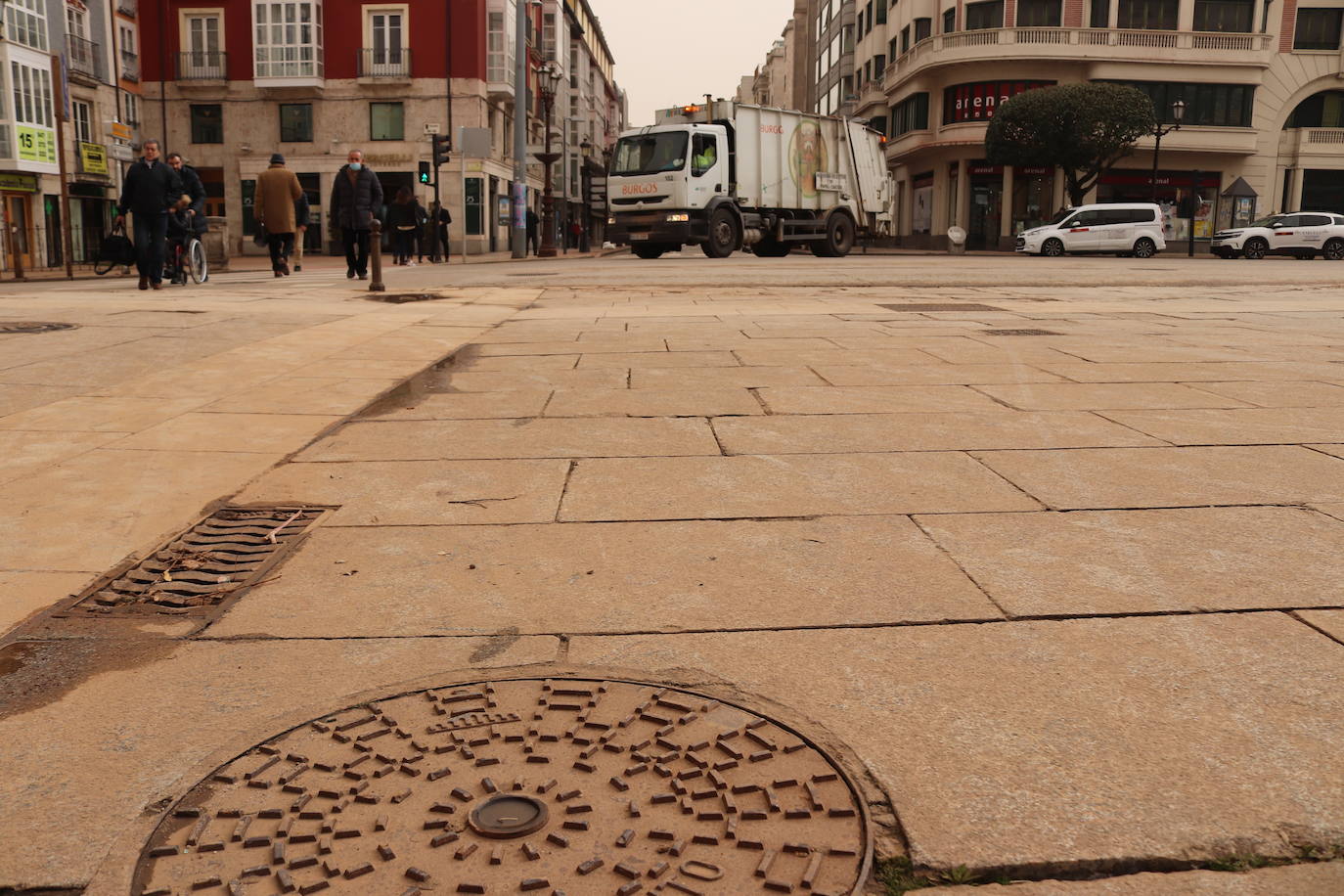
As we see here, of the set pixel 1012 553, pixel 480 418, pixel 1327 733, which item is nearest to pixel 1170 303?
pixel 480 418

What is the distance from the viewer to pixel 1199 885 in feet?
4.97

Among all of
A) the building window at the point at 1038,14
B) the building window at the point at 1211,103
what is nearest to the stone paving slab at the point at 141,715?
the building window at the point at 1038,14

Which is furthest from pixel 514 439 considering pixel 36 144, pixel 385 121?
pixel 385 121

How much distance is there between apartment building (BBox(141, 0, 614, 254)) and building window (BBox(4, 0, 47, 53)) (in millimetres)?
9229

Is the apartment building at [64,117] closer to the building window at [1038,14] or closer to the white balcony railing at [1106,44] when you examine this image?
the white balcony railing at [1106,44]

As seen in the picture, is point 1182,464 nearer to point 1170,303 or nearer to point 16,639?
point 16,639

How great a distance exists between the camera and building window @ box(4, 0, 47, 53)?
99.8ft

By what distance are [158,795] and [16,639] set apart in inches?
36.5

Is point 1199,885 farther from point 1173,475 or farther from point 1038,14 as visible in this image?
point 1038,14

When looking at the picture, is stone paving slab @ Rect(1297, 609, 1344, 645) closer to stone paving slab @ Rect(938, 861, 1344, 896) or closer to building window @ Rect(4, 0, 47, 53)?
stone paving slab @ Rect(938, 861, 1344, 896)

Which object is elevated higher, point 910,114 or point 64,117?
point 910,114

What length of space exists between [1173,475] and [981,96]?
163 ft

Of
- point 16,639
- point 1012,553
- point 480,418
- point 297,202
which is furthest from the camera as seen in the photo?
point 297,202

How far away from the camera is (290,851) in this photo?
5.26 feet
